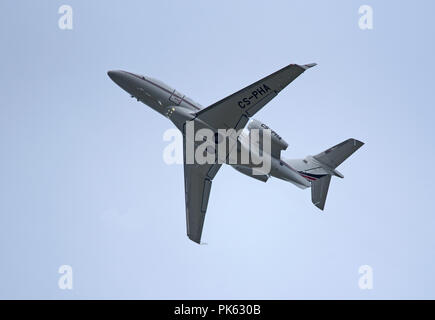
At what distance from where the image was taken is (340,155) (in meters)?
39.7

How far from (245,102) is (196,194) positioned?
8.94 meters

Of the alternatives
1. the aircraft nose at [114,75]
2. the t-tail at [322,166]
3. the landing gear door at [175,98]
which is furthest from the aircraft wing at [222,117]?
the t-tail at [322,166]

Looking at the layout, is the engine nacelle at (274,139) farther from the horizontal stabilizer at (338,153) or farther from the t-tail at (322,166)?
the horizontal stabilizer at (338,153)

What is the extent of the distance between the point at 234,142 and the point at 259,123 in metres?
1.99

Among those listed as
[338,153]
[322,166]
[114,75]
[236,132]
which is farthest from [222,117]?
[338,153]

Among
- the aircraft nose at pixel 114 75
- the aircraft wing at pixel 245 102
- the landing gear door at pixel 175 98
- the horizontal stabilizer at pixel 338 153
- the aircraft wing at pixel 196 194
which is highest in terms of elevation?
the aircraft nose at pixel 114 75

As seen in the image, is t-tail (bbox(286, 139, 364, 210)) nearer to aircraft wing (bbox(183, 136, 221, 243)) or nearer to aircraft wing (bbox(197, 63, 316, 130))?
aircraft wing (bbox(183, 136, 221, 243))

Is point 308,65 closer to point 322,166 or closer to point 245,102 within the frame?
point 245,102

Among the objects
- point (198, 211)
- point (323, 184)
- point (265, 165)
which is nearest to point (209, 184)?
point (198, 211)

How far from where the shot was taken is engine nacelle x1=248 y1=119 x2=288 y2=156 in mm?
35406

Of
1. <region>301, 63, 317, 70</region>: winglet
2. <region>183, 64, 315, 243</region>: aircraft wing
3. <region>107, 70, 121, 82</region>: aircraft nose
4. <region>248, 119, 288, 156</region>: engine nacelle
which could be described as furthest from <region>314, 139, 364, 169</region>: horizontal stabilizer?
<region>107, 70, 121, 82</region>: aircraft nose

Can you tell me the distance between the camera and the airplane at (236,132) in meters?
33.1

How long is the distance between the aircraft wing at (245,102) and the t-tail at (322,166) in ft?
21.5

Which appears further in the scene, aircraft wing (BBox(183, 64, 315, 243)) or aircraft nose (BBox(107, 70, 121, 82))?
aircraft nose (BBox(107, 70, 121, 82))
